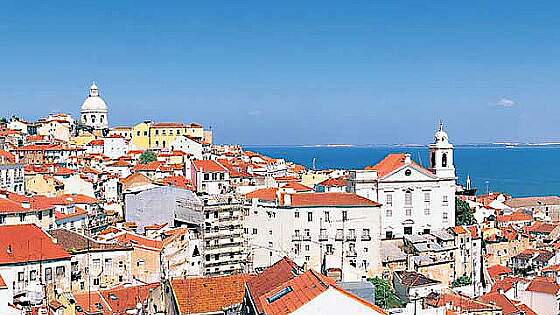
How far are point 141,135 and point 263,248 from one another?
49.4 meters

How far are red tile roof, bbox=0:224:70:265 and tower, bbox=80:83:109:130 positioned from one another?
57.7 meters

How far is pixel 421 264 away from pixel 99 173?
26.7 meters

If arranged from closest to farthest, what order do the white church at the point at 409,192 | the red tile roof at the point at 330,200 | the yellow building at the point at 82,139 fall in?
the red tile roof at the point at 330,200 → the white church at the point at 409,192 → the yellow building at the point at 82,139

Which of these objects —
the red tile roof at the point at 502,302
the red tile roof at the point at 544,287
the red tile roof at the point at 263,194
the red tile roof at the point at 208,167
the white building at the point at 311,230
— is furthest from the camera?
the red tile roof at the point at 208,167

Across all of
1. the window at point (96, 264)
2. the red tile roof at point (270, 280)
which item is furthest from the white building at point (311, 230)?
the red tile roof at point (270, 280)

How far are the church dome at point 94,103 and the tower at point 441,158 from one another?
52.8m

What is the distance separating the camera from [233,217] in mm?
34250

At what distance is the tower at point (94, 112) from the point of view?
278 ft

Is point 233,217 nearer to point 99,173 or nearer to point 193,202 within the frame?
point 193,202

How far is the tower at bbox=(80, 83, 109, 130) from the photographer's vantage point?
84.8m

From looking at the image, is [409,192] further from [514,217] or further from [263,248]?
[514,217]

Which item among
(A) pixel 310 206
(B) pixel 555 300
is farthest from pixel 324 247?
(B) pixel 555 300

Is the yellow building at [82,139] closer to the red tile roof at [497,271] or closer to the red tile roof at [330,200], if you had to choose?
the red tile roof at [330,200]

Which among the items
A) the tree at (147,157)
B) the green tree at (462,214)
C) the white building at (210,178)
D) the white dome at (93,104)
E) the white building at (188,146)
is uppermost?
the white dome at (93,104)
